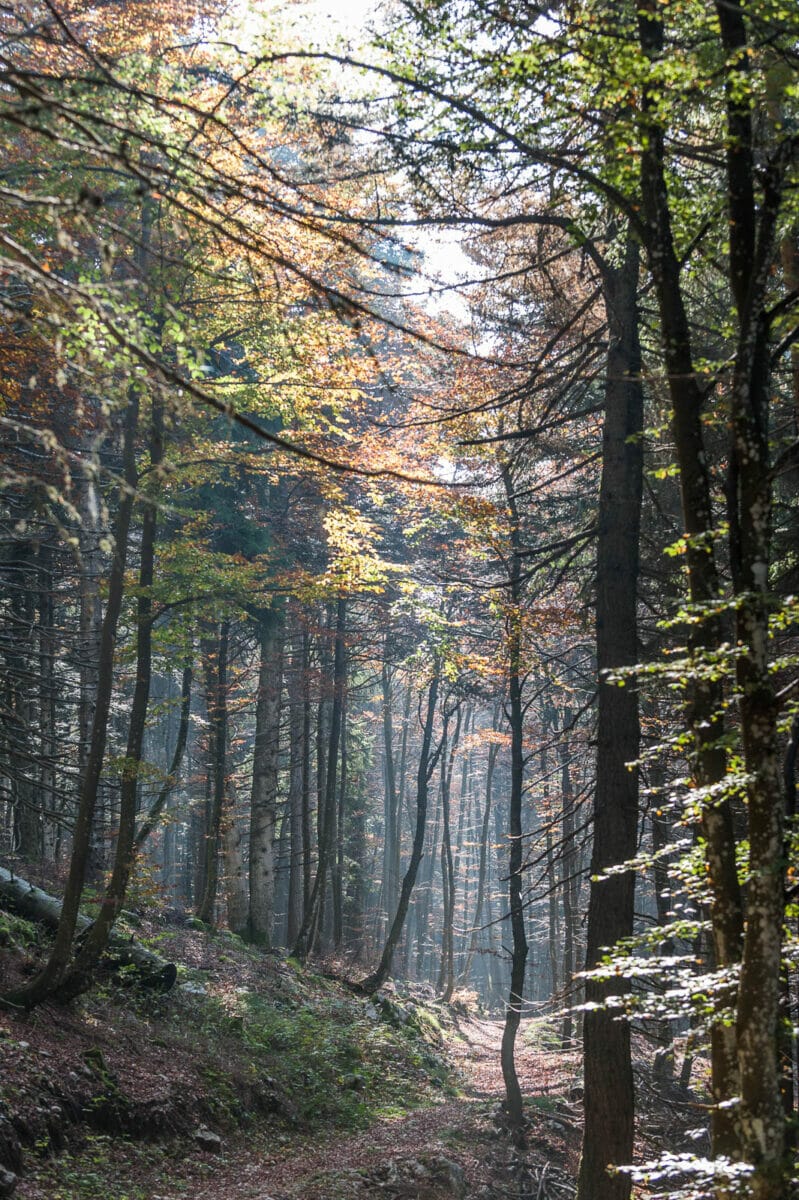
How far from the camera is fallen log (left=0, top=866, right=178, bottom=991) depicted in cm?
1169

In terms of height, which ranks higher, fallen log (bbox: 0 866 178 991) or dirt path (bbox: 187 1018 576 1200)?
fallen log (bbox: 0 866 178 991)

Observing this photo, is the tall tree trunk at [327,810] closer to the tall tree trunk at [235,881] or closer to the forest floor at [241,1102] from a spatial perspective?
the tall tree trunk at [235,881]

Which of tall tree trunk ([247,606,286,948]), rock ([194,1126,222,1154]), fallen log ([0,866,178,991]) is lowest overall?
rock ([194,1126,222,1154])

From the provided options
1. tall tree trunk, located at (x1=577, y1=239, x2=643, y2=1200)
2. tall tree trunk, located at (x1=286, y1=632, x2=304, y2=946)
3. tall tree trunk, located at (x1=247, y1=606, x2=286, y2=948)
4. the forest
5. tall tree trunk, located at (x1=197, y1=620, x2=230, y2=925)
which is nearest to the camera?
the forest

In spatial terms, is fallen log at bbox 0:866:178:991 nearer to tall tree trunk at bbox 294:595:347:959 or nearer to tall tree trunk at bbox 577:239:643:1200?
tall tree trunk at bbox 577:239:643:1200

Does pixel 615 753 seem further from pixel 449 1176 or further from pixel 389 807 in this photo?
pixel 389 807

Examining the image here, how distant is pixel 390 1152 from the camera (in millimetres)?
10820

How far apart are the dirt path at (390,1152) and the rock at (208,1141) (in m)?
0.27

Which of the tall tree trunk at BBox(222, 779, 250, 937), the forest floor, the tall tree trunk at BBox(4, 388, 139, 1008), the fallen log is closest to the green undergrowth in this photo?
the forest floor

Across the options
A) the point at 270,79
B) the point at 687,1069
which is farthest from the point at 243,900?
the point at 270,79

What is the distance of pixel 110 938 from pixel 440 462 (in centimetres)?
1017

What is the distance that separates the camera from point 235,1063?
1180 cm

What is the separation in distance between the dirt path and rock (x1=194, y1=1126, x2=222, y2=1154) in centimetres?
27

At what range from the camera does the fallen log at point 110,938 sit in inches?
460
